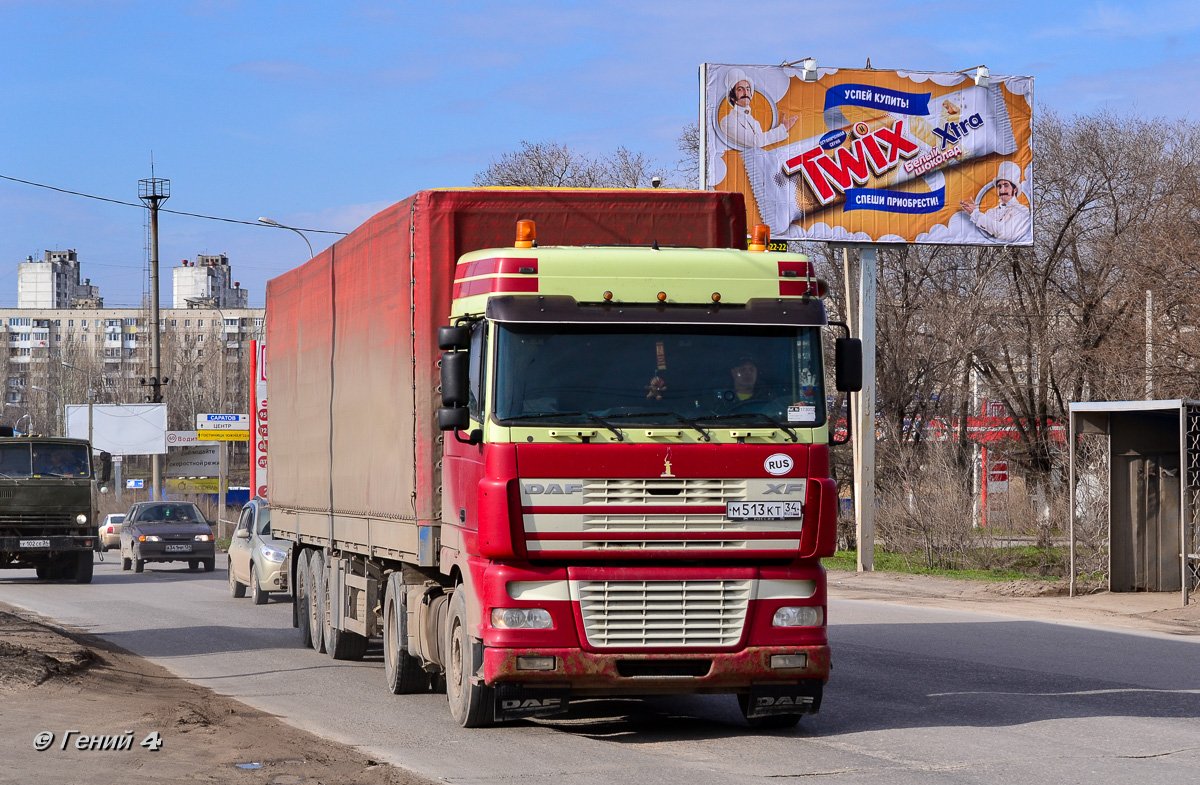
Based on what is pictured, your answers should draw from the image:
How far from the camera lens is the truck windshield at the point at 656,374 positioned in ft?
29.5

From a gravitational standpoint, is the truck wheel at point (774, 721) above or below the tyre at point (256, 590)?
above

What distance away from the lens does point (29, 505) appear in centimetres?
2758

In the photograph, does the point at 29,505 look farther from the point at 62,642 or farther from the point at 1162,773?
the point at 1162,773

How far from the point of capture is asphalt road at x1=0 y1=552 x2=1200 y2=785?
8336 mm

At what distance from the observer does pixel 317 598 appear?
1516 centimetres

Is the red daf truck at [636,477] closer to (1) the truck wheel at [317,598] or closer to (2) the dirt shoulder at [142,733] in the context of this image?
(2) the dirt shoulder at [142,733]

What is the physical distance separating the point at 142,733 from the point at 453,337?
3286 mm

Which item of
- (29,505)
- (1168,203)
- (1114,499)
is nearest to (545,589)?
(1114,499)

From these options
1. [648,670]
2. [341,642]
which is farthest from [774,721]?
[341,642]

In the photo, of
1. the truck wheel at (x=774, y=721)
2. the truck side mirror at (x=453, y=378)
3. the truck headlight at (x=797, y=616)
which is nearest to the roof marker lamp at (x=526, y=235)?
the truck side mirror at (x=453, y=378)

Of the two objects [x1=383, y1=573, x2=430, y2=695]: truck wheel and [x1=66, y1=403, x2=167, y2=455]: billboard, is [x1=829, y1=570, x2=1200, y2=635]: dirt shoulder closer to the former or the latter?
[x1=383, y1=573, x2=430, y2=695]: truck wheel

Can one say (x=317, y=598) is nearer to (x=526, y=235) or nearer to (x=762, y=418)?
(x=526, y=235)

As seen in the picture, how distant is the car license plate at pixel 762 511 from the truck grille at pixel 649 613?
46 centimetres

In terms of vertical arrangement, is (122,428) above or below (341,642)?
→ above
